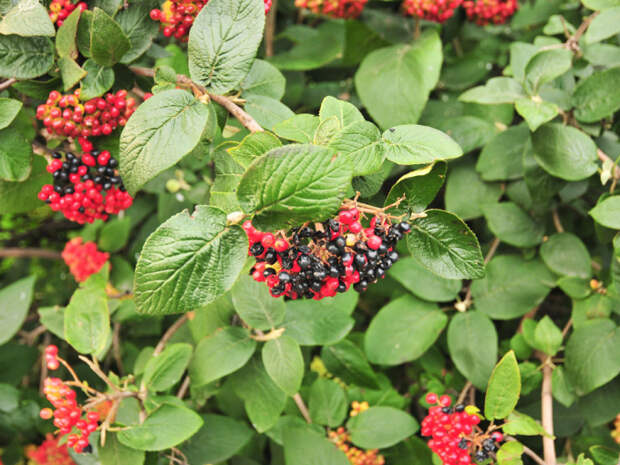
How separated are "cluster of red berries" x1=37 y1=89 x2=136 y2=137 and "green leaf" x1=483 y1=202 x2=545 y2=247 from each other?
1.19m

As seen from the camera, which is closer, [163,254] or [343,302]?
[163,254]

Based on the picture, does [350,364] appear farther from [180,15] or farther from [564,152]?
[180,15]

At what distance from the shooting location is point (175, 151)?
921mm

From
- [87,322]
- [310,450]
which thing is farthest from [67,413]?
[310,450]

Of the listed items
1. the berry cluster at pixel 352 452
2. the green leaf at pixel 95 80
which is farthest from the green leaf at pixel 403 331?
the green leaf at pixel 95 80

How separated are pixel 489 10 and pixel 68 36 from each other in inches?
62.5

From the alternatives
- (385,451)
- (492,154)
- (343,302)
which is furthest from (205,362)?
(492,154)

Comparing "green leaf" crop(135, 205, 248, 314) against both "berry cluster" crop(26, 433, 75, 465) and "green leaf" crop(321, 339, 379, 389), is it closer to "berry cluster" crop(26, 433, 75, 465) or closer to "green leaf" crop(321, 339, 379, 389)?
"green leaf" crop(321, 339, 379, 389)

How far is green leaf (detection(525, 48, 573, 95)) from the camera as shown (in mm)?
1421

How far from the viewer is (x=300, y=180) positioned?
2.56ft

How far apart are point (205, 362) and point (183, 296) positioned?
65 cm

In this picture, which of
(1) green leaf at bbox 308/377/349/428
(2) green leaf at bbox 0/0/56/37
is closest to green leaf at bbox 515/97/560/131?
(1) green leaf at bbox 308/377/349/428

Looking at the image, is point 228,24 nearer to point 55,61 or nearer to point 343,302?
point 55,61

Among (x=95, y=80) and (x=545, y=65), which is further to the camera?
(x=545, y=65)
